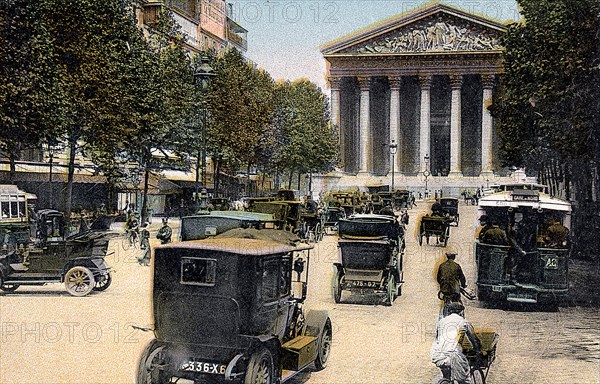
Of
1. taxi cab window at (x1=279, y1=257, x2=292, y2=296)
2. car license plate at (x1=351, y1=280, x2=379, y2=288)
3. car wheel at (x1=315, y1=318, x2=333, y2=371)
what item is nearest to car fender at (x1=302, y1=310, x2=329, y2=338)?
car wheel at (x1=315, y1=318, x2=333, y2=371)

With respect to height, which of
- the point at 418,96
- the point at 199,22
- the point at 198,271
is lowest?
the point at 198,271

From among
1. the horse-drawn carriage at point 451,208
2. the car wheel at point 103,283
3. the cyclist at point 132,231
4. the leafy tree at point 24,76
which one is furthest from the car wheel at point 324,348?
the horse-drawn carriage at point 451,208

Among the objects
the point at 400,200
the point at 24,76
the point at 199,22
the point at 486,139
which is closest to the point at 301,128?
the point at 400,200

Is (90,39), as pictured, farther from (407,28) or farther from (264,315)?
(407,28)

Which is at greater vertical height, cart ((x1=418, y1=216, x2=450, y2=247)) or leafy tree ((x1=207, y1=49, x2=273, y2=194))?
leafy tree ((x1=207, y1=49, x2=273, y2=194))

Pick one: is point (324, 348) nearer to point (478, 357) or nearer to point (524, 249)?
point (478, 357)

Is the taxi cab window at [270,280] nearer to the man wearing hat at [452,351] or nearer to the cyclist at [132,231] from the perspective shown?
the man wearing hat at [452,351]

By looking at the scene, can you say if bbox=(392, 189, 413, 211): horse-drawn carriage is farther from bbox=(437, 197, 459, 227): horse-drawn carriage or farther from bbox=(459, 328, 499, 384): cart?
bbox=(459, 328, 499, 384): cart
